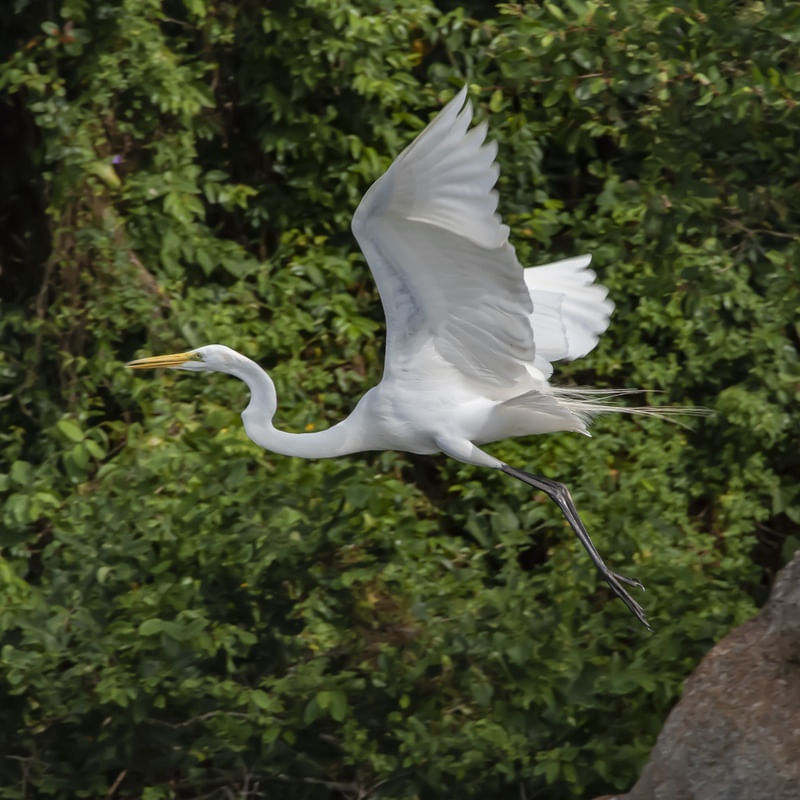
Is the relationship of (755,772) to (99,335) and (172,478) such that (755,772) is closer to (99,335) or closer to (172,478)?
(172,478)

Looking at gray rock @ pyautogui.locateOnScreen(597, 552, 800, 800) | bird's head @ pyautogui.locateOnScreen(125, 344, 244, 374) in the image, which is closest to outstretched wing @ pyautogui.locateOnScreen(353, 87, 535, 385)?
bird's head @ pyautogui.locateOnScreen(125, 344, 244, 374)

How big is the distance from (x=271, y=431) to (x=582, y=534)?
882mm

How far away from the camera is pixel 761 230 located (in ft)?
17.0

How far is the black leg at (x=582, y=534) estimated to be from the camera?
14.4ft

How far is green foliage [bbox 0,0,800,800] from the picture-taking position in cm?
456

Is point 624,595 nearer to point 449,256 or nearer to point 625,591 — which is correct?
point 625,591

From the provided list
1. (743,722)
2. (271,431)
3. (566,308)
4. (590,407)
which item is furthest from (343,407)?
(743,722)

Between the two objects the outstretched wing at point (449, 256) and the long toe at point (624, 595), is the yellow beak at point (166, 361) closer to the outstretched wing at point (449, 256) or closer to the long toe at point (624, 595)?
the outstretched wing at point (449, 256)

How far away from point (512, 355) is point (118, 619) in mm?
1340

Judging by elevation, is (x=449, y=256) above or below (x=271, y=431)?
above

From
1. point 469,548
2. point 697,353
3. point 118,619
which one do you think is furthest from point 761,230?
point 118,619

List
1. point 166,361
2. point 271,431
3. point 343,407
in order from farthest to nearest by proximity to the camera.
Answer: point 343,407 < point 166,361 < point 271,431

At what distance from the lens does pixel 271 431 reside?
4391mm

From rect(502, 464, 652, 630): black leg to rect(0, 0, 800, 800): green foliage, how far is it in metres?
0.20
